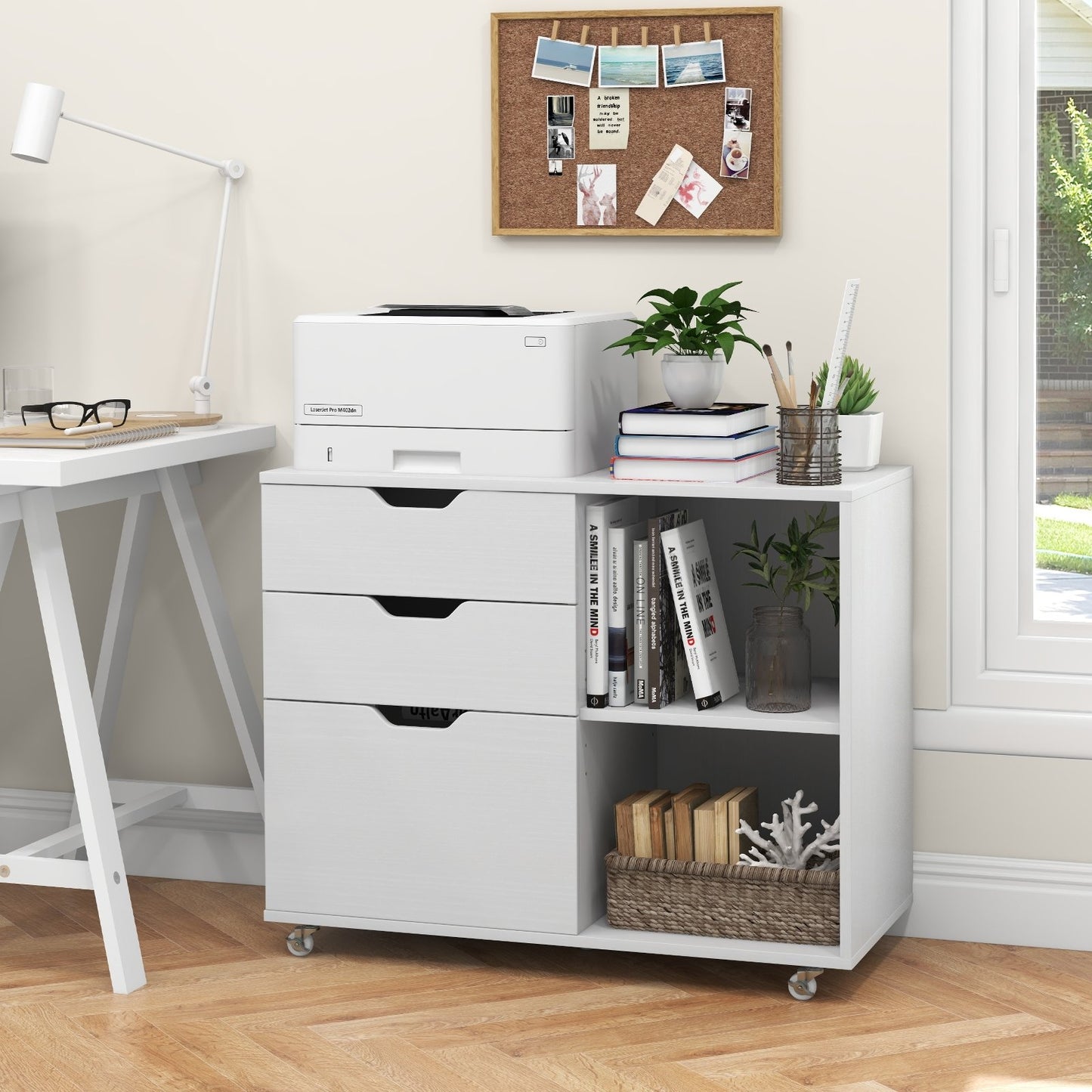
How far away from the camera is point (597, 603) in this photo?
91.4 inches

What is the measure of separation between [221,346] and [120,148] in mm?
386

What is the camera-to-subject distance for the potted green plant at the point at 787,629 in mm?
2330

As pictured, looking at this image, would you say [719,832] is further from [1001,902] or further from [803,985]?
[1001,902]

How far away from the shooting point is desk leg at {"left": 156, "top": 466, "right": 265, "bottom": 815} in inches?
105

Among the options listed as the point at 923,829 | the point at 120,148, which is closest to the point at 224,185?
the point at 120,148

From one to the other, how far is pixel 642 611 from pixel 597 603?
2.6 inches

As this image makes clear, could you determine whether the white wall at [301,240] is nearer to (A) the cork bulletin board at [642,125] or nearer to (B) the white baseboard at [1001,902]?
(A) the cork bulletin board at [642,125]

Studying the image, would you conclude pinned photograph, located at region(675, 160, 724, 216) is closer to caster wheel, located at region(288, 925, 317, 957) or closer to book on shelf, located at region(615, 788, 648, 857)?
book on shelf, located at region(615, 788, 648, 857)

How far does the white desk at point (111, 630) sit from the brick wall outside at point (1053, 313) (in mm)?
1262

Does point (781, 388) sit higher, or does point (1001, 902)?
point (781, 388)

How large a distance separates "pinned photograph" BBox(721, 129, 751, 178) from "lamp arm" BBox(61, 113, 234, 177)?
2.76 ft

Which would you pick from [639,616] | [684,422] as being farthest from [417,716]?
[684,422]

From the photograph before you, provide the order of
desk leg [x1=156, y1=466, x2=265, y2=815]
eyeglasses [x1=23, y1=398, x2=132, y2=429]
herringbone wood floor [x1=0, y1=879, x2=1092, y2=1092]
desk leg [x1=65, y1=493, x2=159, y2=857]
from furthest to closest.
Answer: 1. desk leg [x1=65, y1=493, x2=159, y2=857]
2. desk leg [x1=156, y1=466, x2=265, y2=815]
3. eyeglasses [x1=23, y1=398, x2=132, y2=429]
4. herringbone wood floor [x1=0, y1=879, x2=1092, y2=1092]

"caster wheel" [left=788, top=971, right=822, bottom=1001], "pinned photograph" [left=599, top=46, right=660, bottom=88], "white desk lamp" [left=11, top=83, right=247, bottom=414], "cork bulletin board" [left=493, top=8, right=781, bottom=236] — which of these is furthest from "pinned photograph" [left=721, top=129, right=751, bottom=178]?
"caster wheel" [left=788, top=971, right=822, bottom=1001]
